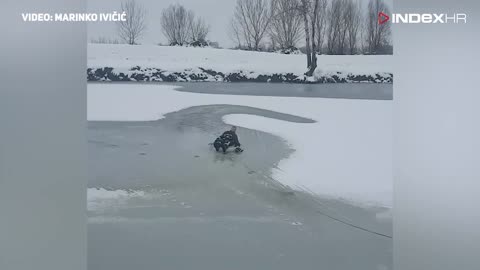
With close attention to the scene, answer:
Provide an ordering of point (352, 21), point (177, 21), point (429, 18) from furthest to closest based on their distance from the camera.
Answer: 1. point (177, 21)
2. point (352, 21)
3. point (429, 18)

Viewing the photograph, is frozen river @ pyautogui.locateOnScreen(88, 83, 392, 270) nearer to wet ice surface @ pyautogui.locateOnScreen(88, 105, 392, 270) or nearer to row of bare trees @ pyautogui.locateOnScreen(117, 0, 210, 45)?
wet ice surface @ pyautogui.locateOnScreen(88, 105, 392, 270)

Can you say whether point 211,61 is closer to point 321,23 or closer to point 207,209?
point 321,23

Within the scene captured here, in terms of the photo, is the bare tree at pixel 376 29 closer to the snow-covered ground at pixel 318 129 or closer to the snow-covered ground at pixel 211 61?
the snow-covered ground at pixel 211 61

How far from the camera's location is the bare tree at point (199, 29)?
259 centimetres

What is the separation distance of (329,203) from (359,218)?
18 cm

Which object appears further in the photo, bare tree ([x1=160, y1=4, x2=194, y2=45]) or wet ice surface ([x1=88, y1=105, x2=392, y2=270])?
bare tree ([x1=160, y1=4, x2=194, y2=45])

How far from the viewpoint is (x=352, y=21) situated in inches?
99.2

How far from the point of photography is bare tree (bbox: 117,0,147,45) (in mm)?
2600

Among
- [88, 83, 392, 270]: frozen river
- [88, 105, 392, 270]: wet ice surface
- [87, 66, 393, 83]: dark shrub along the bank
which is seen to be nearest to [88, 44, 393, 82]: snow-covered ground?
[87, 66, 393, 83]: dark shrub along the bank

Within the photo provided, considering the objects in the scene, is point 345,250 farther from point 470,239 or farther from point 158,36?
point 158,36

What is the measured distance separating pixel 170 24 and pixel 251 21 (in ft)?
1.55

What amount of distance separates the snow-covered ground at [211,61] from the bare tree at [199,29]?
64mm

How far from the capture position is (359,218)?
245cm

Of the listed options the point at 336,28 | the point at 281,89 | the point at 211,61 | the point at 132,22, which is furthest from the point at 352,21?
the point at 132,22
